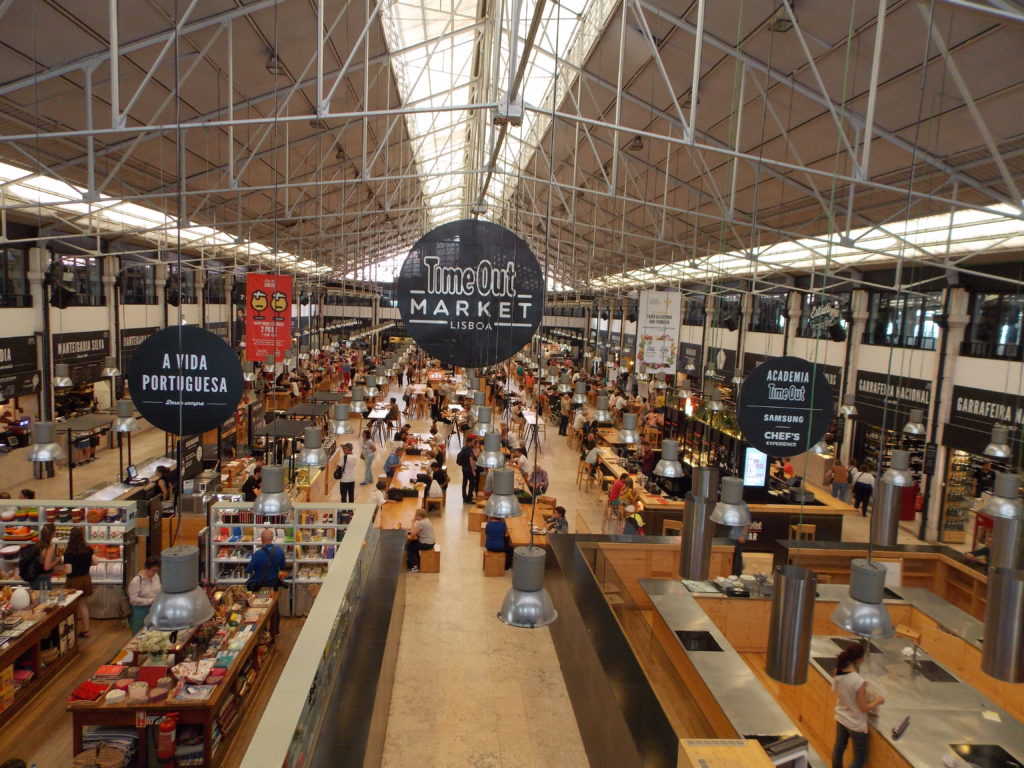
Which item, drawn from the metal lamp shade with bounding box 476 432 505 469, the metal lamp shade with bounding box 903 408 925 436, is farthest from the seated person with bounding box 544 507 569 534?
the metal lamp shade with bounding box 903 408 925 436

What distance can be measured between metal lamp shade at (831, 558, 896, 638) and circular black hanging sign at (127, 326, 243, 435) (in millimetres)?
4526

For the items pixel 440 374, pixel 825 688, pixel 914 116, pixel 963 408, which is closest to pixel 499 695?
pixel 825 688

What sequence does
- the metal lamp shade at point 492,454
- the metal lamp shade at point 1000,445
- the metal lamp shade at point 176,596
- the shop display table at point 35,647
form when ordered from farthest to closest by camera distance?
the metal lamp shade at point 1000,445, the metal lamp shade at point 492,454, the shop display table at point 35,647, the metal lamp shade at point 176,596

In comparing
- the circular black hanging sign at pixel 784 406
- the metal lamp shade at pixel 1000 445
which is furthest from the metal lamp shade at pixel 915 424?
the circular black hanging sign at pixel 784 406

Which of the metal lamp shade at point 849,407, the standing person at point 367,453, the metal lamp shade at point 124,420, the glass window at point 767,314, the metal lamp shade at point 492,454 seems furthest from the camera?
the glass window at point 767,314

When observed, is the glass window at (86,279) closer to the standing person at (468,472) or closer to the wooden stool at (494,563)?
the standing person at (468,472)

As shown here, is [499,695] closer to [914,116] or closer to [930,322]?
[914,116]

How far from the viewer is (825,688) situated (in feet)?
21.9

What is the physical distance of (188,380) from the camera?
5199 mm

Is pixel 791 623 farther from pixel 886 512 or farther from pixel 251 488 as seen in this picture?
pixel 251 488

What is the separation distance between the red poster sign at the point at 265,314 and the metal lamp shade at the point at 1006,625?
10472 millimetres

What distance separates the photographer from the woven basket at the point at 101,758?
5445 mm

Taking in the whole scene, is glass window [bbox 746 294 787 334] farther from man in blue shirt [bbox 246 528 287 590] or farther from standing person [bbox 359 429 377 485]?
man in blue shirt [bbox 246 528 287 590]

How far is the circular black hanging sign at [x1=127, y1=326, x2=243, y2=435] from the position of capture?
518cm
